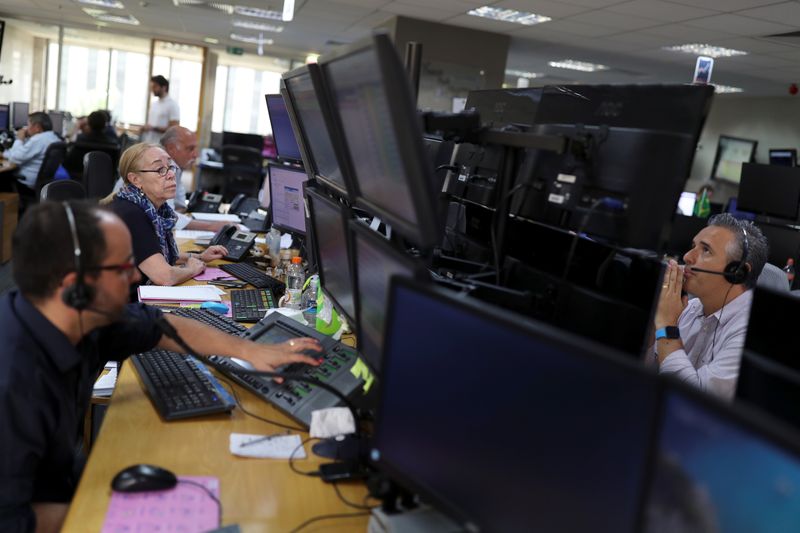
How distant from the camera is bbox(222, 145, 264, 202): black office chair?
6395 millimetres

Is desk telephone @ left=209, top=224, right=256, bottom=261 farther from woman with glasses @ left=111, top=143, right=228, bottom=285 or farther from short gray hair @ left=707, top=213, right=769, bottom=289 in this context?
short gray hair @ left=707, top=213, right=769, bottom=289

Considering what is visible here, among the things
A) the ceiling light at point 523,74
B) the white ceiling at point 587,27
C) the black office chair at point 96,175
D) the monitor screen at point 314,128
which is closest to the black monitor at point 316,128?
the monitor screen at point 314,128

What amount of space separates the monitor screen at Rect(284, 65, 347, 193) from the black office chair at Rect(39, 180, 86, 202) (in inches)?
47.0

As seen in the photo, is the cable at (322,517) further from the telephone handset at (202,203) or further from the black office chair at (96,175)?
the telephone handset at (202,203)

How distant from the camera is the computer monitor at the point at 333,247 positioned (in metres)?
1.57

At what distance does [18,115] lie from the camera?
921 centimetres

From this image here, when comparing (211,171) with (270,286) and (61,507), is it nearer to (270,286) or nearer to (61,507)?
(270,286)

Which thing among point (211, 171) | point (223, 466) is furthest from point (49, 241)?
point (211, 171)

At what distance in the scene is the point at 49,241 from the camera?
1214mm

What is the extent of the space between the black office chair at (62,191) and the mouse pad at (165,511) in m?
1.87

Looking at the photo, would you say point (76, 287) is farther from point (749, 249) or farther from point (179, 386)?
point (749, 249)

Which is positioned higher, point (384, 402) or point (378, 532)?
point (384, 402)

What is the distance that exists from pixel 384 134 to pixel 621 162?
46cm

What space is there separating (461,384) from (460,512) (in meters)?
0.18
